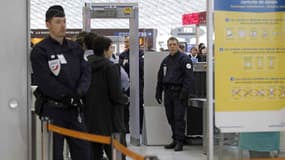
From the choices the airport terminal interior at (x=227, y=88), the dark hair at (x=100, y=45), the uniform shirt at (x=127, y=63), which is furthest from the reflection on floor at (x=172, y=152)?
the airport terminal interior at (x=227, y=88)

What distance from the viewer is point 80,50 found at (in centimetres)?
402

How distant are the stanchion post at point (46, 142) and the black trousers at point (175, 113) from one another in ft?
12.2

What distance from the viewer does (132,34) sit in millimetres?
8164

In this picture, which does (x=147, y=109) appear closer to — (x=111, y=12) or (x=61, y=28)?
(x=111, y=12)

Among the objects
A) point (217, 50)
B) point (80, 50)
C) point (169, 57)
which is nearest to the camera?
point (217, 50)

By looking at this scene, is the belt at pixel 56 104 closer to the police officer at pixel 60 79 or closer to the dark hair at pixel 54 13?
the police officer at pixel 60 79

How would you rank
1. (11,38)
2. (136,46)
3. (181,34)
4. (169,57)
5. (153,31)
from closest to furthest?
1. (11,38)
2. (169,57)
3. (136,46)
4. (153,31)
5. (181,34)

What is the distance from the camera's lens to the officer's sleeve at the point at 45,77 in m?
3.83

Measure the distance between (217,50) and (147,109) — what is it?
15.7 ft

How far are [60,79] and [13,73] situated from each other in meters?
0.32

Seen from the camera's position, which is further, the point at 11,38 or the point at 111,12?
the point at 111,12

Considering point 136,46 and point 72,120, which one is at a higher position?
point 136,46

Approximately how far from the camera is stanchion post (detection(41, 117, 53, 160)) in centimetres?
381

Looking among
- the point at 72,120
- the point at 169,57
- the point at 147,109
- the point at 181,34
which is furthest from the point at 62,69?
the point at 181,34
